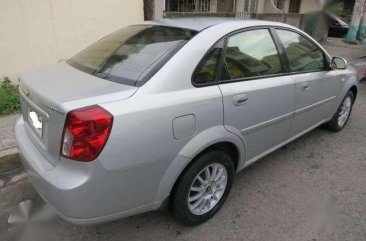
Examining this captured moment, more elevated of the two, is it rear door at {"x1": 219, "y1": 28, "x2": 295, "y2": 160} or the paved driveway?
rear door at {"x1": 219, "y1": 28, "x2": 295, "y2": 160}

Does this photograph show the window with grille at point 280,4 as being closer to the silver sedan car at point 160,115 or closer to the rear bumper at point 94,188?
the silver sedan car at point 160,115

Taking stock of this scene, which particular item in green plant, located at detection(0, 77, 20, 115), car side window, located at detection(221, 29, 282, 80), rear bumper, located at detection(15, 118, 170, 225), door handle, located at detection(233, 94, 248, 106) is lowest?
green plant, located at detection(0, 77, 20, 115)

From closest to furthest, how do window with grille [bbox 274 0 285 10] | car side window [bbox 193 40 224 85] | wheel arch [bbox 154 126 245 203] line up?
wheel arch [bbox 154 126 245 203]
car side window [bbox 193 40 224 85]
window with grille [bbox 274 0 285 10]

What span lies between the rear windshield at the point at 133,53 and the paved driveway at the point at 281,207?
1216mm

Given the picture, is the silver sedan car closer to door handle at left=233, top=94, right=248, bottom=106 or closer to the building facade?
door handle at left=233, top=94, right=248, bottom=106

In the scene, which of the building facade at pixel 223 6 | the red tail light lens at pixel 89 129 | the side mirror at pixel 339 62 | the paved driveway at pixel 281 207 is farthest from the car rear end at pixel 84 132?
the building facade at pixel 223 6

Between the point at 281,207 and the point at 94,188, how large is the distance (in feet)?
5.69

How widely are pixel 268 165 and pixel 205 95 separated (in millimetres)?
1629

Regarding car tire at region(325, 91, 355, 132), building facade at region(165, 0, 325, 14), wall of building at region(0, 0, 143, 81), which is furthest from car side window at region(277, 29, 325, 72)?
building facade at region(165, 0, 325, 14)

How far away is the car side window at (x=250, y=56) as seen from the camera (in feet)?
8.46

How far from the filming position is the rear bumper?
1886 mm

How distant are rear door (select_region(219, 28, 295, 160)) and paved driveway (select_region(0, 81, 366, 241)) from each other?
1.34ft

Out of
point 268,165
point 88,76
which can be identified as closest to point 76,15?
point 88,76

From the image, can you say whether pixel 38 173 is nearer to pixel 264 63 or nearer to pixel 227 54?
pixel 227 54
